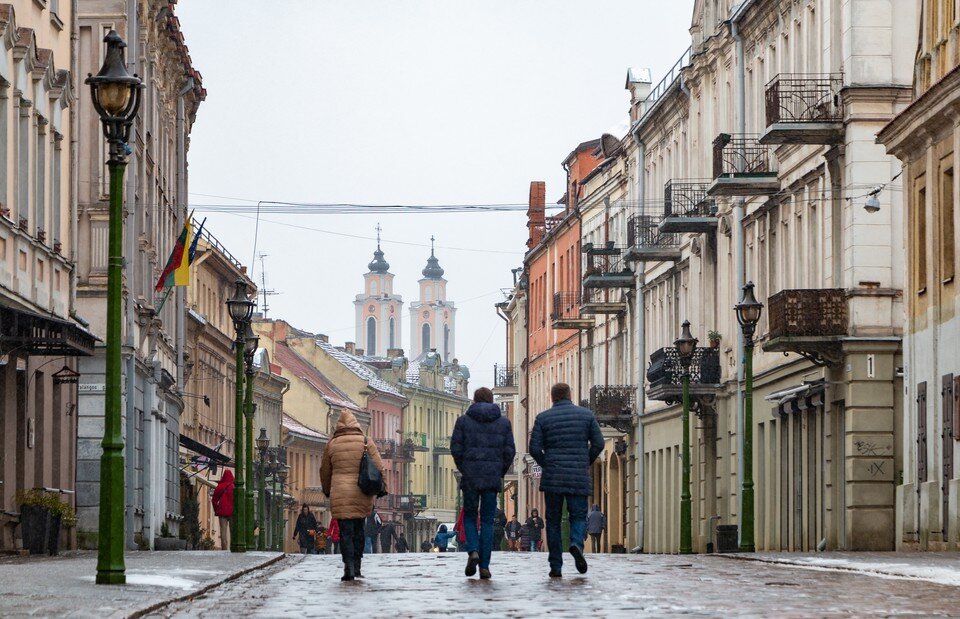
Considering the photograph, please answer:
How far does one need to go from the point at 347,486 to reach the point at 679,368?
91.8 ft

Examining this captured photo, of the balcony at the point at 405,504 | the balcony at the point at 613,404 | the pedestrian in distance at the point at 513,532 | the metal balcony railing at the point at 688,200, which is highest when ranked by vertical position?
the metal balcony railing at the point at 688,200

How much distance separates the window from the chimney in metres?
49.9

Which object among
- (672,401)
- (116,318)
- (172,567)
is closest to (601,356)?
(672,401)

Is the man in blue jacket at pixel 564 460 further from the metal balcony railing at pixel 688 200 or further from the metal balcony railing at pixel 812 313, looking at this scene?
the metal balcony railing at pixel 688 200

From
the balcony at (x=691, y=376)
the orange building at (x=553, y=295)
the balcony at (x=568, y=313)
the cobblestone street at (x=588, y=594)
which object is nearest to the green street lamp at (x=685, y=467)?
the balcony at (x=691, y=376)

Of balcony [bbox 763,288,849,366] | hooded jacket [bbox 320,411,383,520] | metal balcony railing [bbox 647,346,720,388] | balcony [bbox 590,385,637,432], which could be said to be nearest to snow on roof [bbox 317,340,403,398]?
balcony [bbox 590,385,637,432]

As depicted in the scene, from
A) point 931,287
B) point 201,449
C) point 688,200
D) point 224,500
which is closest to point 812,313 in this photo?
point 931,287

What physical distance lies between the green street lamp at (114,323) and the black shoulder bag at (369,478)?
315 cm

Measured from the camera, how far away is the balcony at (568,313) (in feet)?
220

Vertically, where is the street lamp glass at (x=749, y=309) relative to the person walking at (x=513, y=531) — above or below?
above

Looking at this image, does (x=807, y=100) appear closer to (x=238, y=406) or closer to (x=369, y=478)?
(x=238, y=406)

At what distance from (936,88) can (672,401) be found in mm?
20444

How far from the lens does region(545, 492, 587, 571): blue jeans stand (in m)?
19.8

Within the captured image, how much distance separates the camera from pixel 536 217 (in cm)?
8375
